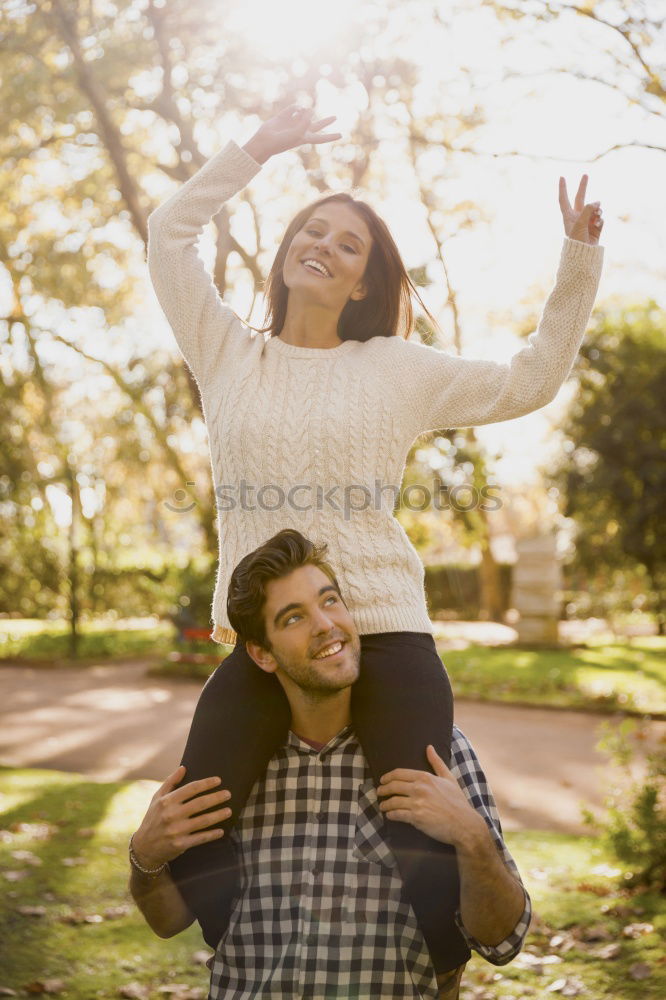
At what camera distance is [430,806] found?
7.37ft

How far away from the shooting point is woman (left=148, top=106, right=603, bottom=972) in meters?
2.37

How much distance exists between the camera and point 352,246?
2.71 m

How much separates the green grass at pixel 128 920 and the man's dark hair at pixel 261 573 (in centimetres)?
262

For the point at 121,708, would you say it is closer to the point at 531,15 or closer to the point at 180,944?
the point at 180,944

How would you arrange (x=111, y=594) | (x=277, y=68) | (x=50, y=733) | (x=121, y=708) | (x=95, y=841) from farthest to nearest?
(x=111, y=594) → (x=121, y=708) → (x=277, y=68) → (x=50, y=733) → (x=95, y=841)

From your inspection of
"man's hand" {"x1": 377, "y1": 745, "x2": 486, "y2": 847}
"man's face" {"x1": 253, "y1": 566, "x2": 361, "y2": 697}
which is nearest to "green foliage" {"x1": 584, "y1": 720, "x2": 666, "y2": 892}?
"man's hand" {"x1": 377, "y1": 745, "x2": 486, "y2": 847}

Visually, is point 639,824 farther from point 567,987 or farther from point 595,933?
point 567,987

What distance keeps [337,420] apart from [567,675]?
38.2ft

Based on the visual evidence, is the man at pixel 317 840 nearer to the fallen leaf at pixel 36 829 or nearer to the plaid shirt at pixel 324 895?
the plaid shirt at pixel 324 895

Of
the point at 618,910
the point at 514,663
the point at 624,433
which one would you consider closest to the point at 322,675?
the point at 618,910

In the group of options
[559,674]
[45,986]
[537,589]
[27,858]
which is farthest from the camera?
[537,589]

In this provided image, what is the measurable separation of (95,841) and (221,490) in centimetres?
445

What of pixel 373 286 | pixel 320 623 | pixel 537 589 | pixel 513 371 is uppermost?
pixel 373 286

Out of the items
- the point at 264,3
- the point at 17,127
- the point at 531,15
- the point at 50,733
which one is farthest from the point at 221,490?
the point at 17,127
